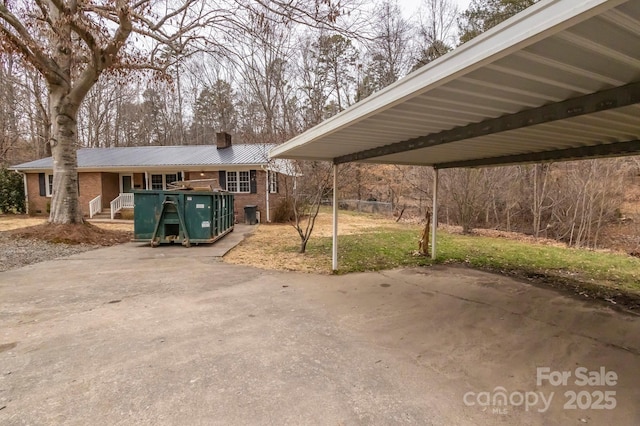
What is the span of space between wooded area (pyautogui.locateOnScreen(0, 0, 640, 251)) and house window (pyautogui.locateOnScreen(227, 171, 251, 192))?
182cm

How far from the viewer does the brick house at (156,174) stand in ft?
49.7

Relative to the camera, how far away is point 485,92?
261cm

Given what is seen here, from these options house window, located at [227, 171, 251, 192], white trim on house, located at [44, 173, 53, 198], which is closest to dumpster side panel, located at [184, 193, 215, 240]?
house window, located at [227, 171, 251, 192]

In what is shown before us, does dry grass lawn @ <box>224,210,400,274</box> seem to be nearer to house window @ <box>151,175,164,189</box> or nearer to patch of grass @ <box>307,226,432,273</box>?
patch of grass @ <box>307,226,432,273</box>

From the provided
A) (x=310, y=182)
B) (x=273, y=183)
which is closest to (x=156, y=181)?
(x=273, y=183)

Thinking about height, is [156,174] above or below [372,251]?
above

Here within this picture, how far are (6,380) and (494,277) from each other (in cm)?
657

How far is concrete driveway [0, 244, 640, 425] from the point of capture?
2.14 m

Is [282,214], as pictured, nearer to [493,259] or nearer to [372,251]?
[372,251]

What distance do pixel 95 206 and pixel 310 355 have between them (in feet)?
57.8

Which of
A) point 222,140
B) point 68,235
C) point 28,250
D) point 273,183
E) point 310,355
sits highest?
point 222,140

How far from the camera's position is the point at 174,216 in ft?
28.3

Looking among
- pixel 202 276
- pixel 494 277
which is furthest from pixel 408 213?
pixel 202 276

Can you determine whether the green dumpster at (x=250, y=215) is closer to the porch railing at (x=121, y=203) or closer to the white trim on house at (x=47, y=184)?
the porch railing at (x=121, y=203)
